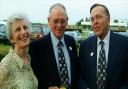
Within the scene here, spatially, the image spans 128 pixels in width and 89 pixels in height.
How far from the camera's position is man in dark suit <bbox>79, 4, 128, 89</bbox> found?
599 cm

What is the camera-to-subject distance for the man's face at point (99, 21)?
5988 mm

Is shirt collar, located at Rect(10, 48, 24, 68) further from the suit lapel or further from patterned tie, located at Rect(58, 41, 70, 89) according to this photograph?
the suit lapel

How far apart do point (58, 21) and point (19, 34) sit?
0.73 meters

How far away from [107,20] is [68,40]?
732 mm

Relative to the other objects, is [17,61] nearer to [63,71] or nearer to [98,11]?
[63,71]

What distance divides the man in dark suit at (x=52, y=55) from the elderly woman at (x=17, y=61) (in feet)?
1.09

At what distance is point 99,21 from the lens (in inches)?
236

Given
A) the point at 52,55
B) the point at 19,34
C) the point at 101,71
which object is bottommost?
the point at 101,71

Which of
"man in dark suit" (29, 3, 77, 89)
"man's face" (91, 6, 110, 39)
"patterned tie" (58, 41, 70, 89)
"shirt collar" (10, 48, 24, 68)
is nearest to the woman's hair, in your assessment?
"shirt collar" (10, 48, 24, 68)

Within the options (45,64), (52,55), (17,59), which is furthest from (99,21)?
(17,59)

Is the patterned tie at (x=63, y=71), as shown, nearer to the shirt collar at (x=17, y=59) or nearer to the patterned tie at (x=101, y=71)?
the patterned tie at (x=101, y=71)

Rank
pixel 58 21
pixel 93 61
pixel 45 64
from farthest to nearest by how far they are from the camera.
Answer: pixel 93 61
pixel 45 64
pixel 58 21

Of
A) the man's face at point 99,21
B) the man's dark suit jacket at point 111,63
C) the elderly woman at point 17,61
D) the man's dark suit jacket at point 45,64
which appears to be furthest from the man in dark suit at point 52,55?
the man's face at point 99,21

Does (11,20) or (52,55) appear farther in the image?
(52,55)
